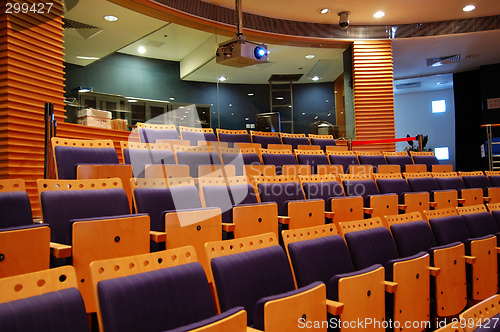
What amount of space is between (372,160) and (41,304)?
1.88 m

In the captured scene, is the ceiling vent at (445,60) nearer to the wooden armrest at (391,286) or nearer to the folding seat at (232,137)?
the folding seat at (232,137)

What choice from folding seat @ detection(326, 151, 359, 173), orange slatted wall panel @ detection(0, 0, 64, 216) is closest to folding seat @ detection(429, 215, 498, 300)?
folding seat @ detection(326, 151, 359, 173)

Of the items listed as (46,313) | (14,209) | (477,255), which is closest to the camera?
(46,313)

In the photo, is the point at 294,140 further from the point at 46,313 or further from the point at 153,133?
the point at 46,313

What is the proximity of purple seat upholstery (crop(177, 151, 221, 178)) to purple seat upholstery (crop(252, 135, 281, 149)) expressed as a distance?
0.61 m

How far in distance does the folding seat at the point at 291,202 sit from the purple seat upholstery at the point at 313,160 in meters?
0.45

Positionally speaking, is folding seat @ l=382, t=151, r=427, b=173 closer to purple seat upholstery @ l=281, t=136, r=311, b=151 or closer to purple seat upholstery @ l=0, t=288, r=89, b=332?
purple seat upholstery @ l=281, t=136, r=311, b=151

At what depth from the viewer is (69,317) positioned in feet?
1.40

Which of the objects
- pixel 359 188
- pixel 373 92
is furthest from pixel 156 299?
pixel 373 92

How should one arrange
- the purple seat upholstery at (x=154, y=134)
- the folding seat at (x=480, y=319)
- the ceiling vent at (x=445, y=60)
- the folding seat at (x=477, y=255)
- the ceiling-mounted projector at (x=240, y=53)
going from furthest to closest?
1. the ceiling vent at (x=445, y=60)
2. the ceiling-mounted projector at (x=240, y=53)
3. the purple seat upholstery at (x=154, y=134)
4. the folding seat at (x=477, y=255)
5. the folding seat at (x=480, y=319)

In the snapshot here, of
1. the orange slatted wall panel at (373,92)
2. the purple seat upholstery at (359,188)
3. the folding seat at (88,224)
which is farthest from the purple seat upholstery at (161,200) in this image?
the orange slatted wall panel at (373,92)

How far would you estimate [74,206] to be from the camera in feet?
2.61

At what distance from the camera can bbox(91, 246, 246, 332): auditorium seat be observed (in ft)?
1.49

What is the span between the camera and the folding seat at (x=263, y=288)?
53 cm
